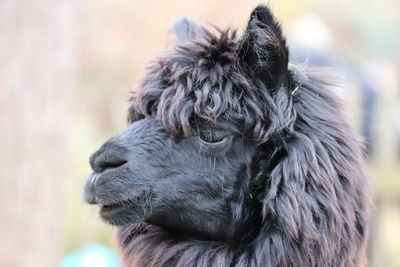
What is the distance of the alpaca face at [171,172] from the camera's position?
273cm

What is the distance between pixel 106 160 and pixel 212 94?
49 centimetres

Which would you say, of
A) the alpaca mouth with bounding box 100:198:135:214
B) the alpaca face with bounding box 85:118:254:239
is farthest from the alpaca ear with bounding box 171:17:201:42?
the alpaca mouth with bounding box 100:198:135:214

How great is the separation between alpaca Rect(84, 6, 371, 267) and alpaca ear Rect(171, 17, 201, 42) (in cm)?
26

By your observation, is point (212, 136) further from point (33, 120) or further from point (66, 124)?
point (66, 124)

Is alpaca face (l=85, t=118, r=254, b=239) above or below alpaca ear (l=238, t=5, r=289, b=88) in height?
below

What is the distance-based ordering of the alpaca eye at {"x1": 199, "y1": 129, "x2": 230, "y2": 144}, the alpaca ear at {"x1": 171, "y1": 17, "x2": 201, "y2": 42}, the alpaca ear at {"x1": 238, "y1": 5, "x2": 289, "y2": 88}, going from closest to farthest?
the alpaca ear at {"x1": 238, "y1": 5, "x2": 289, "y2": 88} < the alpaca eye at {"x1": 199, "y1": 129, "x2": 230, "y2": 144} < the alpaca ear at {"x1": 171, "y1": 17, "x2": 201, "y2": 42}

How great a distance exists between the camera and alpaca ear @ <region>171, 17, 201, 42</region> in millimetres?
3152

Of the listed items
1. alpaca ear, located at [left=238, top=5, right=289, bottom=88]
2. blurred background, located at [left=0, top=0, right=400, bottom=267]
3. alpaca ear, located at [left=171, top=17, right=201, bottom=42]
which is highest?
alpaca ear, located at [left=171, top=17, right=201, bottom=42]

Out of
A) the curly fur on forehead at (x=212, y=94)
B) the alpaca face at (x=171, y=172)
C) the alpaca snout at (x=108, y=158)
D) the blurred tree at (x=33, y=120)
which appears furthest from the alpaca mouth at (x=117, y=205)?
the blurred tree at (x=33, y=120)

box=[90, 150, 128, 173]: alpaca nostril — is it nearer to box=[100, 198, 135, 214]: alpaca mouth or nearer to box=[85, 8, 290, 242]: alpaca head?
box=[85, 8, 290, 242]: alpaca head

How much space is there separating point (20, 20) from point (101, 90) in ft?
26.2

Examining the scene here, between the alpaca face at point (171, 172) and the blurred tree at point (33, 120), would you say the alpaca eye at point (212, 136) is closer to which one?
the alpaca face at point (171, 172)

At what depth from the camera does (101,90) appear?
12.7 meters

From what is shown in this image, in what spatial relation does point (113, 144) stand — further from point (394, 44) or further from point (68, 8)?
point (394, 44)
